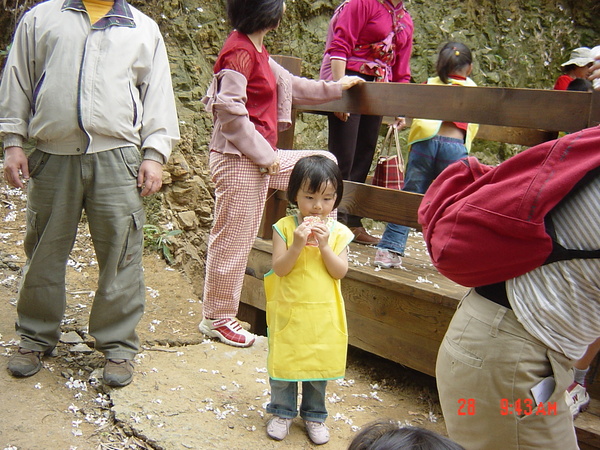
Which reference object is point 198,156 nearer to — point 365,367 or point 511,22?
point 365,367

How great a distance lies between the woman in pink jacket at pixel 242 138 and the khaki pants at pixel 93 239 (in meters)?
0.53

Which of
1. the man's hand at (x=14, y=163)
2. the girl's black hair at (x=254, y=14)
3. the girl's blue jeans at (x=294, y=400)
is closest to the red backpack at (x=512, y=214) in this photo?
the girl's blue jeans at (x=294, y=400)

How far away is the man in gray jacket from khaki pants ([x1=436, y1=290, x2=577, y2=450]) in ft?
5.91

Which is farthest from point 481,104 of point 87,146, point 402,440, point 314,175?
point 402,440

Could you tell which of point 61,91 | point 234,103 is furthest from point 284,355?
point 61,91

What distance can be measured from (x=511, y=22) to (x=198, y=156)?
186 inches

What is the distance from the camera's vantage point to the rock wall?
5621mm

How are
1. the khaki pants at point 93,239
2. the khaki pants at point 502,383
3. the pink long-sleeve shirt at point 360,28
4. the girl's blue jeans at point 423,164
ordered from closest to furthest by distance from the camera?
the khaki pants at point 502,383
the khaki pants at point 93,239
the girl's blue jeans at point 423,164
the pink long-sleeve shirt at point 360,28

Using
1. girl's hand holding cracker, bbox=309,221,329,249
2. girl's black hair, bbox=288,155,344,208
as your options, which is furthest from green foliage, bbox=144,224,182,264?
girl's hand holding cracker, bbox=309,221,329,249

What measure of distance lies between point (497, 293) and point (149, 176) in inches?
72.0

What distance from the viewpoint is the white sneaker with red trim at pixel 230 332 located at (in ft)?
11.6

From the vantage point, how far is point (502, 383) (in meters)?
1.59

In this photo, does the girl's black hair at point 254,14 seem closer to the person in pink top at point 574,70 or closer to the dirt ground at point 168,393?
the dirt ground at point 168,393

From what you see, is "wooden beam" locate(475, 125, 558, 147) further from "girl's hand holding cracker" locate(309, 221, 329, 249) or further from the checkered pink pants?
"girl's hand holding cracker" locate(309, 221, 329, 249)
